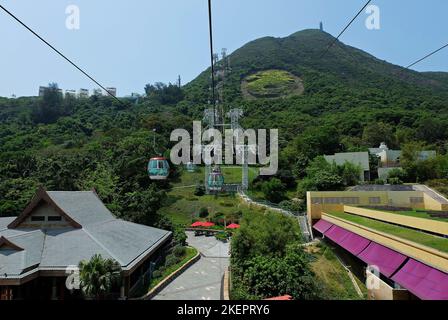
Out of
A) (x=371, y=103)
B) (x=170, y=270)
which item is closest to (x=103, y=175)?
(x=170, y=270)

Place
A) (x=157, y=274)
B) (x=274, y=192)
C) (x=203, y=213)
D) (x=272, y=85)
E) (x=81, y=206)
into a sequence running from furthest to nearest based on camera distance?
(x=272, y=85) → (x=274, y=192) → (x=203, y=213) → (x=81, y=206) → (x=157, y=274)

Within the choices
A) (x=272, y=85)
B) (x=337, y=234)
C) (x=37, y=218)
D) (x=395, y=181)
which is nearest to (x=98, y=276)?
(x=37, y=218)

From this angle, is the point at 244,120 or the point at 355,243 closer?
the point at 355,243

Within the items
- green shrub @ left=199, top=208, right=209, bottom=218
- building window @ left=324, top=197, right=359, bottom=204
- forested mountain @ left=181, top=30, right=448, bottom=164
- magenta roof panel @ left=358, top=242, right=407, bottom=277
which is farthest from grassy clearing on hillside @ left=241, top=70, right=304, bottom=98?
magenta roof panel @ left=358, top=242, right=407, bottom=277

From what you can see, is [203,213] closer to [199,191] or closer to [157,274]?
[199,191]

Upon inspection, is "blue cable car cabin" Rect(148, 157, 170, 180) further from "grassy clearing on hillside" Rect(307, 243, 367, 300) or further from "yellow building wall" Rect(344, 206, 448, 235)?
"yellow building wall" Rect(344, 206, 448, 235)

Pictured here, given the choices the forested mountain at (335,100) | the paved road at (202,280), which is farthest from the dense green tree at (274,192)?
the paved road at (202,280)
